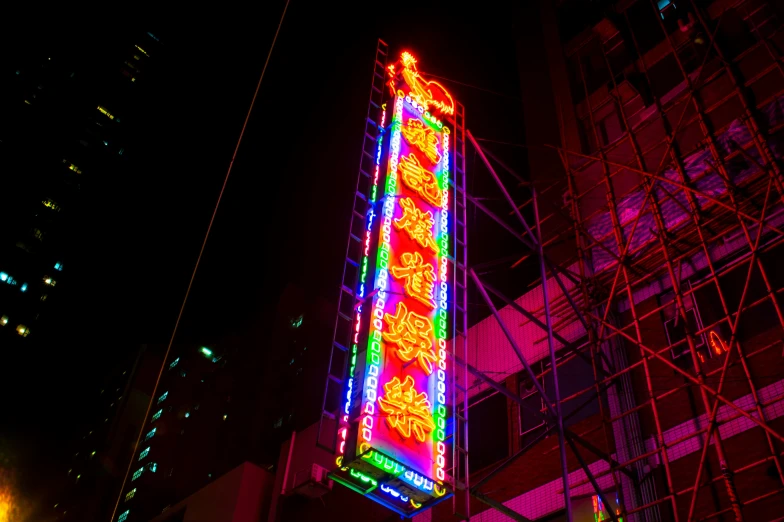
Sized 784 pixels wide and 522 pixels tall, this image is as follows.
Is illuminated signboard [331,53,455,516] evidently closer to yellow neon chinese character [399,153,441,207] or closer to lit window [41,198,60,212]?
yellow neon chinese character [399,153,441,207]

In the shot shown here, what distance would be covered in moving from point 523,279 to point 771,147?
6.86m

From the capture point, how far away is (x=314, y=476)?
1614 centimetres

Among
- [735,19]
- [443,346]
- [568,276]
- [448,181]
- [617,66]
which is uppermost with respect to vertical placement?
[617,66]

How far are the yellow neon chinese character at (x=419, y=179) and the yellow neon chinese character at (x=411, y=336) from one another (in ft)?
10.3

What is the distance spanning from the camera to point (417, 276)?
1189cm

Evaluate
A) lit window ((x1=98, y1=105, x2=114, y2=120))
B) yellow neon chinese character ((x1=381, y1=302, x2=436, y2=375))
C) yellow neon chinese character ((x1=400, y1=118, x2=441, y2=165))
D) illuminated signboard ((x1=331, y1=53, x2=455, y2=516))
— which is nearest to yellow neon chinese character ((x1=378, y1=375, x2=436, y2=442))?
illuminated signboard ((x1=331, y1=53, x2=455, y2=516))

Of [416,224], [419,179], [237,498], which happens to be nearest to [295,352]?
[237,498]

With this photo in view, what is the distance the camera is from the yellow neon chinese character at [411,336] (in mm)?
10727

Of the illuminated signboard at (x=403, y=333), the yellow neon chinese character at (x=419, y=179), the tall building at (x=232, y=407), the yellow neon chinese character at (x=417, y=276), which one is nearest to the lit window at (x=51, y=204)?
the tall building at (x=232, y=407)

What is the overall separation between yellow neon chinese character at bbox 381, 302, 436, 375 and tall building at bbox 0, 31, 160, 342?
236 feet

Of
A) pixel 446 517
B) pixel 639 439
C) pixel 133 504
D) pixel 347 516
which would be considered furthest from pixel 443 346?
pixel 133 504

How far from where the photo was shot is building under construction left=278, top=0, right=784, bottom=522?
1023 centimetres

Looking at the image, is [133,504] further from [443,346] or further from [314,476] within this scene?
[443,346]

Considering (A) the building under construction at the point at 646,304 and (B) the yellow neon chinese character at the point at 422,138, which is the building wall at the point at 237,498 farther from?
(B) the yellow neon chinese character at the point at 422,138
